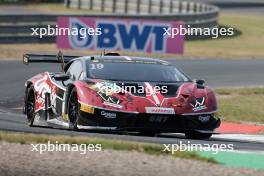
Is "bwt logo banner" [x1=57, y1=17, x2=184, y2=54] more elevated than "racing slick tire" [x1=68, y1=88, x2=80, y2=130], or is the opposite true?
"racing slick tire" [x1=68, y1=88, x2=80, y2=130]

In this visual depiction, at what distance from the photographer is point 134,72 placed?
1396cm

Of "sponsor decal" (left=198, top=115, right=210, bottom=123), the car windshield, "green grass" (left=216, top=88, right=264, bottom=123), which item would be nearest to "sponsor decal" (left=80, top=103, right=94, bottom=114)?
the car windshield

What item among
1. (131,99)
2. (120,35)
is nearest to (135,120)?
(131,99)

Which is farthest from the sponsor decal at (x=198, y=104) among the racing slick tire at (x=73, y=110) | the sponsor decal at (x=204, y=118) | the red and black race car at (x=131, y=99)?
the racing slick tire at (x=73, y=110)

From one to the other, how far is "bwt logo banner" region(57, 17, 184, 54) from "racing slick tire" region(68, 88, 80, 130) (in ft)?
44.8

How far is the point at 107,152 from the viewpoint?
412 inches

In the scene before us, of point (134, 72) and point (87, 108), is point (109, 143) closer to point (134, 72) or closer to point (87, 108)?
point (87, 108)


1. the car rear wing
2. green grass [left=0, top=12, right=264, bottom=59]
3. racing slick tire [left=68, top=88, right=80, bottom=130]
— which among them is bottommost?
green grass [left=0, top=12, right=264, bottom=59]

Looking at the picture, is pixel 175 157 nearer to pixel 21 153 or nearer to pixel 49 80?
pixel 21 153

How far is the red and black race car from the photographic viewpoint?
12938mm

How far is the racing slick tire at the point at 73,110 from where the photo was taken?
13.4m

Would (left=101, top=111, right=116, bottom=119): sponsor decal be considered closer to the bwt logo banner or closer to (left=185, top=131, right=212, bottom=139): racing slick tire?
(left=185, top=131, right=212, bottom=139): racing slick tire

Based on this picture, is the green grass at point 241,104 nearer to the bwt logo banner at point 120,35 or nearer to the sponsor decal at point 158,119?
the sponsor decal at point 158,119

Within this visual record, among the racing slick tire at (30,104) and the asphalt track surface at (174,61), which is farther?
the racing slick tire at (30,104)
